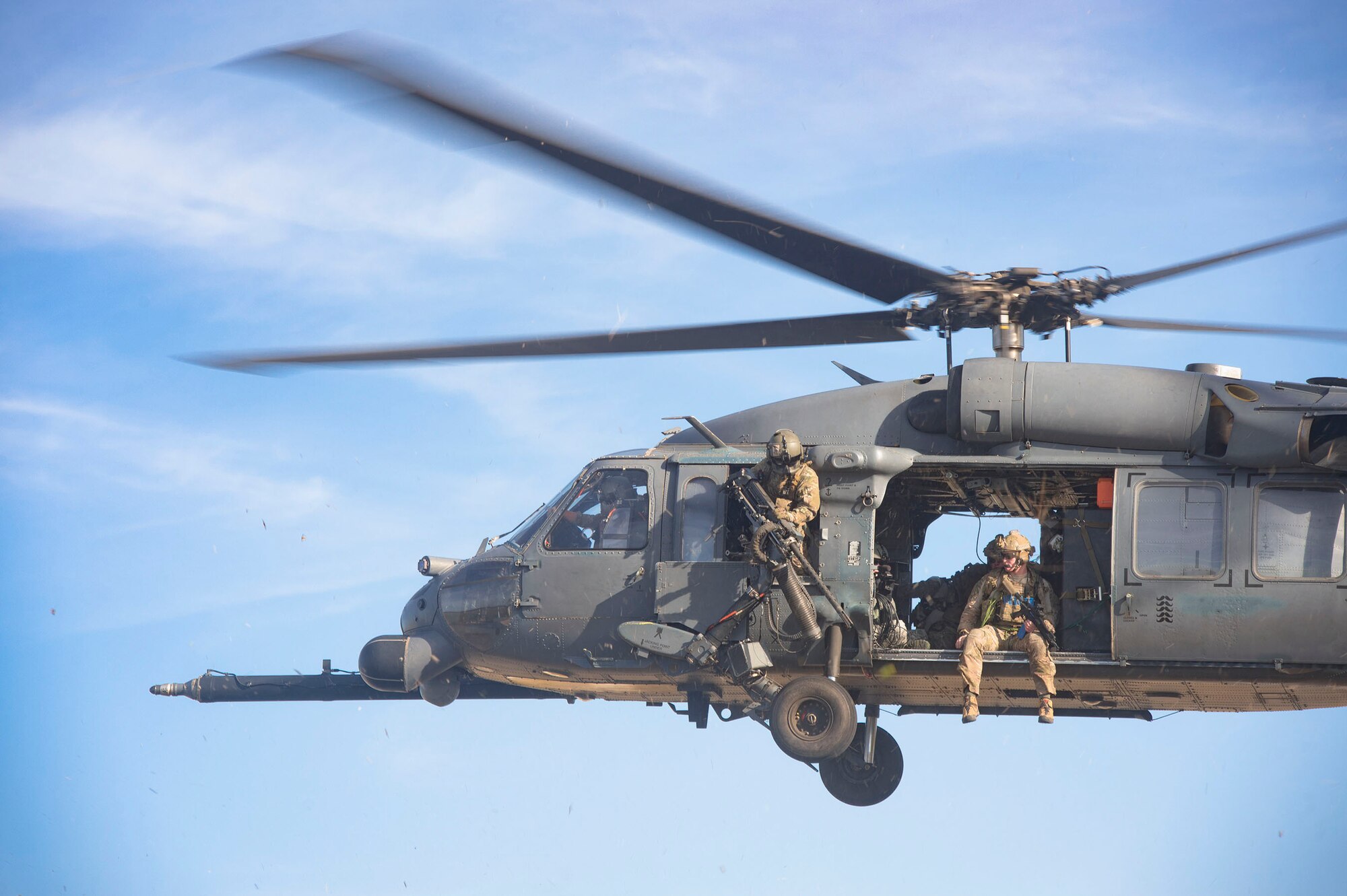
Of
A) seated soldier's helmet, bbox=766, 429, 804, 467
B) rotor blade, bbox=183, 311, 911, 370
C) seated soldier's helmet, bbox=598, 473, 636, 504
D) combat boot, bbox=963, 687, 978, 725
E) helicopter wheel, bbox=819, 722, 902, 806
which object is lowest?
helicopter wheel, bbox=819, 722, 902, 806

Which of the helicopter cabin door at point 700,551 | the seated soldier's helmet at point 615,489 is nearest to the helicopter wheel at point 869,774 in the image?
the helicopter cabin door at point 700,551

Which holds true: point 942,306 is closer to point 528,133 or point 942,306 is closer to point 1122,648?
point 1122,648

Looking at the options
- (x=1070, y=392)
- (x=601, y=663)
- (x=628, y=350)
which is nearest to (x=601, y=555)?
(x=601, y=663)

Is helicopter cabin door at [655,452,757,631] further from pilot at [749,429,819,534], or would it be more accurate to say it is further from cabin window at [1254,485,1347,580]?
cabin window at [1254,485,1347,580]

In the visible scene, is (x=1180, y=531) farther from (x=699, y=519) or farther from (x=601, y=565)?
(x=601, y=565)

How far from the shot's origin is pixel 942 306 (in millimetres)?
13086

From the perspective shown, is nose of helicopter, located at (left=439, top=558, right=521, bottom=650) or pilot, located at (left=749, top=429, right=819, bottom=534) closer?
pilot, located at (left=749, top=429, right=819, bottom=534)

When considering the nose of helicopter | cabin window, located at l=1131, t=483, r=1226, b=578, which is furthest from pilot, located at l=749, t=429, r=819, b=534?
cabin window, located at l=1131, t=483, r=1226, b=578

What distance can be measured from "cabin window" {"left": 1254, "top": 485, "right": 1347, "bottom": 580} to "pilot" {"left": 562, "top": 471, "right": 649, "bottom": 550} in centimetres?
505

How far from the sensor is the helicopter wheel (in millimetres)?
15117

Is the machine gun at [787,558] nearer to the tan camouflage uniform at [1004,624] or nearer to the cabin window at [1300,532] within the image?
the tan camouflage uniform at [1004,624]

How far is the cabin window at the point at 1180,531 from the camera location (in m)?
12.5

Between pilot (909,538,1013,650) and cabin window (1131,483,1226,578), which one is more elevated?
cabin window (1131,483,1226,578)

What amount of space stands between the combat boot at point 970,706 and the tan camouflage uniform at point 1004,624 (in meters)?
0.04
